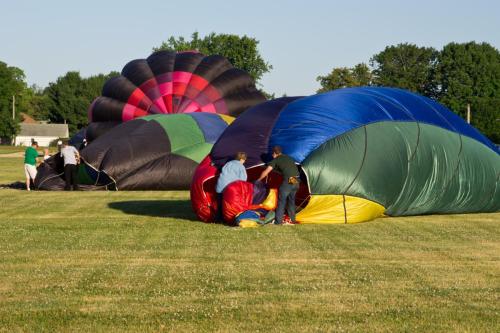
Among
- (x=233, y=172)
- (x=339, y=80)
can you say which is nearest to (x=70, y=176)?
(x=233, y=172)

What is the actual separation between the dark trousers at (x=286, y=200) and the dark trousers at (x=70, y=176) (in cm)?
1087

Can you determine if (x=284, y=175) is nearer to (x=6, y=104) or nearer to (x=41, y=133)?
(x=6, y=104)

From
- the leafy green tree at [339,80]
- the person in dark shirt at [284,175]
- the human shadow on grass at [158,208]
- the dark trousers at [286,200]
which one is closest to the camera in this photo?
the person in dark shirt at [284,175]

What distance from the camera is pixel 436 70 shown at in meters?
103

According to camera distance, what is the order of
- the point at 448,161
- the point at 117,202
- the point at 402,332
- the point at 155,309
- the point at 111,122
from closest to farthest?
the point at 402,332 → the point at 155,309 → the point at 448,161 → the point at 117,202 → the point at 111,122

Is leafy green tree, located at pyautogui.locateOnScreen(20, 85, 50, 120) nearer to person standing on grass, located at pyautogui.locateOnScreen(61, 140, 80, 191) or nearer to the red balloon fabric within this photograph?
person standing on grass, located at pyautogui.locateOnScreen(61, 140, 80, 191)

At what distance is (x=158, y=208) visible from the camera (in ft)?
65.4

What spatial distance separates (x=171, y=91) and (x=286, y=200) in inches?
628

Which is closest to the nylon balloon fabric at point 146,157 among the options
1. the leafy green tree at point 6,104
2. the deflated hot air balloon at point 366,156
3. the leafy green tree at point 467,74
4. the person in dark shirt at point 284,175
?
the deflated hot air balloon at point 366,156

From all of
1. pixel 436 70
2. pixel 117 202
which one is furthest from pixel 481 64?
pixel 117 202

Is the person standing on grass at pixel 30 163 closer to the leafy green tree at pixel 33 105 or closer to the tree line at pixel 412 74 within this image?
the tree line at pixel 412 74

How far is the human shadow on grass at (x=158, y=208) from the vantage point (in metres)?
18.4

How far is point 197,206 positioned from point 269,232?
2.36m

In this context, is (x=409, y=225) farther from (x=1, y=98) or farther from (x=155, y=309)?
(x=1, y=98)
